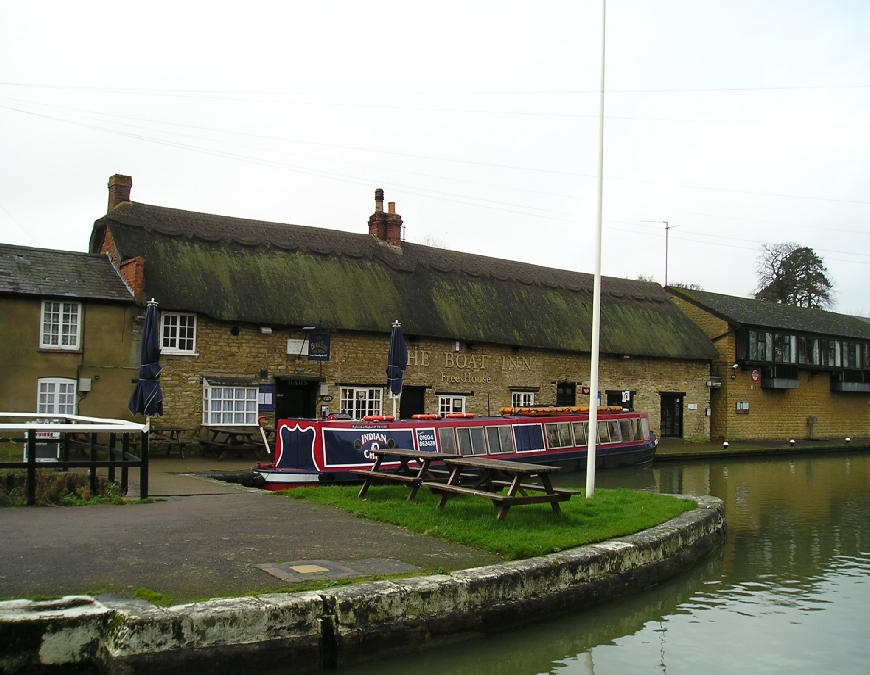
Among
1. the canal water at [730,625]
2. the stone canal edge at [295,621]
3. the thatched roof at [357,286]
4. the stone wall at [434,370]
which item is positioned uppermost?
the thatched roof at [357,286]

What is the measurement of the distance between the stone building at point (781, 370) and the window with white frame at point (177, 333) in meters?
22.5

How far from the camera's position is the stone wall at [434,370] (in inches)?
826

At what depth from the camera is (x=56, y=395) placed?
19125mm

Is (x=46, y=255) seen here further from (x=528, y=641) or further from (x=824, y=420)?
(x=824, y=420)

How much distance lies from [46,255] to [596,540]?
16934mm

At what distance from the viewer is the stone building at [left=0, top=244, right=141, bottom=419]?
1867 centimetres

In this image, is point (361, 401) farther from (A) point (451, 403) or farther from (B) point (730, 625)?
(B) point (730, 625)

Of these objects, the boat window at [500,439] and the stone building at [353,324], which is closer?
the boat window at [500,439]

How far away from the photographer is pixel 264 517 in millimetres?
9898

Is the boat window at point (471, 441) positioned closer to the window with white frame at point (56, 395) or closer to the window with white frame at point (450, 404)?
the window with white frame at point (450, 404)

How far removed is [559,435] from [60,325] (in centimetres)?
1265

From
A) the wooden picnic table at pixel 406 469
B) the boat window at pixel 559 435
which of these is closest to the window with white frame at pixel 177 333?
the boat window at pixel 559 435

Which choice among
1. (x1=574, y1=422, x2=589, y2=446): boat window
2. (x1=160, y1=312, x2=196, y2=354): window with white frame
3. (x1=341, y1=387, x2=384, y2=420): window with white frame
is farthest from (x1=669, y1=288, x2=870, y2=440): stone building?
(x1=160, y1=312, x2=196, y2=354): window with white frame

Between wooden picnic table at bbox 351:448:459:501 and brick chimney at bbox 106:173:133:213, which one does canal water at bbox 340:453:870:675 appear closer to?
wooden picnic table at bbox 351:448:459:501
